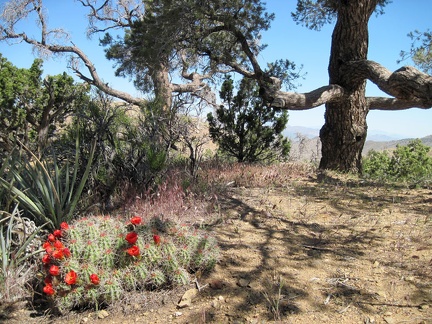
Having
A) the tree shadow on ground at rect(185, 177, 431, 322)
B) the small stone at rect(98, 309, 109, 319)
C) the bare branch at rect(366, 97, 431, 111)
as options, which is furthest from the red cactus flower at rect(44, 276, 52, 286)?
the bare branch at rect(366, 97, 431, 111)

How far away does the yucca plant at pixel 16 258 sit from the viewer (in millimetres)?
3053

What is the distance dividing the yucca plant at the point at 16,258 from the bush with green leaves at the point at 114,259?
11.4 inches

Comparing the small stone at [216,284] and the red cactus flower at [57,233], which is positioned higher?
the red cactus flower at [57,233]

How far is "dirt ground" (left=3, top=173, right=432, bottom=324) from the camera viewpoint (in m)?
2.80

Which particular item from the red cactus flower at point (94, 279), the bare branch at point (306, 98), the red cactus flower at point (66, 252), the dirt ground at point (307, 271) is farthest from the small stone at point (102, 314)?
the bare branch at point (306, 98)

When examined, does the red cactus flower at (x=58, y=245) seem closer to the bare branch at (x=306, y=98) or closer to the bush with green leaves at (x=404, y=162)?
the bare branch at (x=306, y=98)

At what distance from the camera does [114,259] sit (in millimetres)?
3098

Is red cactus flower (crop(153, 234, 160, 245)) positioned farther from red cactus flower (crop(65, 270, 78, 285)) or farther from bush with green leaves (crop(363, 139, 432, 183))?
bush with green leaves (crop(363, 139, 432, 183))

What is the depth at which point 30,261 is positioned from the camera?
3.34 metres

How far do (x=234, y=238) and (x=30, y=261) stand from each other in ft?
6.61

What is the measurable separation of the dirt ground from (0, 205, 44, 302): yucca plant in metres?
0.18

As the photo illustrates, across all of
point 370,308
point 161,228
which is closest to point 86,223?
point 161,228

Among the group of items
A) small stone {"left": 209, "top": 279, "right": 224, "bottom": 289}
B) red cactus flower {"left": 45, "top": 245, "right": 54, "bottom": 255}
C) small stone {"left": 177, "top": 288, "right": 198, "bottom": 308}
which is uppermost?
red cactus flower {"left": 45, "top": 245, "right": 54, "bottom": 255}

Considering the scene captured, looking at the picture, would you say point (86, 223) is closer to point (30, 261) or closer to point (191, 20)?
point (30, 261)
